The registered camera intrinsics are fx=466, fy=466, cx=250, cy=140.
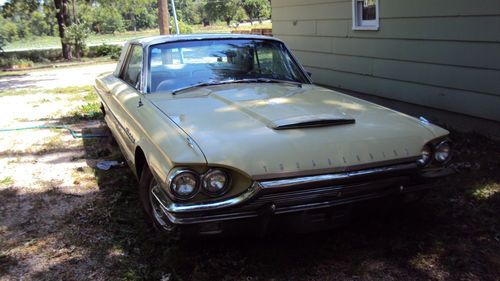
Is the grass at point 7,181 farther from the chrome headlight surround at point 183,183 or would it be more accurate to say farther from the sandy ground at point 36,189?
the chrome headlight surround at point 183,183

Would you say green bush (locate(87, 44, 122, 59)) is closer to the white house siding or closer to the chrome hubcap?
the white house siding

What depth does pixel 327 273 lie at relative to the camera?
2869mm

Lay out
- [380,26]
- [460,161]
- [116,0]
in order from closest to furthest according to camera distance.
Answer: [460,161] < [380,26] < [116,0]

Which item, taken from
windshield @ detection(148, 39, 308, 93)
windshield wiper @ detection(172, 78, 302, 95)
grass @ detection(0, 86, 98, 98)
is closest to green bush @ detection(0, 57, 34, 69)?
grass @ detection(0, 86, 98, 98)

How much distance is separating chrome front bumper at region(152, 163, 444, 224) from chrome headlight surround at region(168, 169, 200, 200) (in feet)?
0.18

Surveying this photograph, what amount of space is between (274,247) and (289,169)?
79cm

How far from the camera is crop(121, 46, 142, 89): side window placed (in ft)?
14.1

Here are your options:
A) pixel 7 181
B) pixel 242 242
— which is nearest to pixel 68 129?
pixel 7 181

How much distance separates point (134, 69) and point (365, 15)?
4.41m

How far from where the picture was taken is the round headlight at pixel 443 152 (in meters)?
3.04

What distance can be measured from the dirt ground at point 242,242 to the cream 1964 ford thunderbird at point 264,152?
0.27m

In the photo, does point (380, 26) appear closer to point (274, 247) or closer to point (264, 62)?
point (264, 62)

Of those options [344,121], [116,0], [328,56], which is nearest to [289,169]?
[344,121]

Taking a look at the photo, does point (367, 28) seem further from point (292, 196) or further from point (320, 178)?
point (292, 196)
